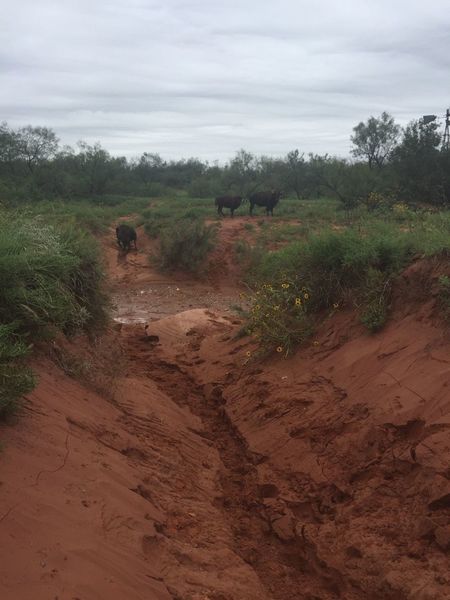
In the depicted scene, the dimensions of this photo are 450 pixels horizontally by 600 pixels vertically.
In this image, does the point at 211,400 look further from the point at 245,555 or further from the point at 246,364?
the point at 245,555

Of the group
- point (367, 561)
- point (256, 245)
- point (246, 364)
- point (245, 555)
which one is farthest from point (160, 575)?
point (256, 245)

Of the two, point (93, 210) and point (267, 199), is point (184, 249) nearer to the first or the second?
point (267, 199)

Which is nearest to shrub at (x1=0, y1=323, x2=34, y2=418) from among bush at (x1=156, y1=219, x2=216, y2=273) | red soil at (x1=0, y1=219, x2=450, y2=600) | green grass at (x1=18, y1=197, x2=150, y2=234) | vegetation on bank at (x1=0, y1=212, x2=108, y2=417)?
vegetation on bank at (x1=0, y1=212, x2=108, y2=417)

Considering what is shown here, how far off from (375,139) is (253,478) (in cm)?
3299

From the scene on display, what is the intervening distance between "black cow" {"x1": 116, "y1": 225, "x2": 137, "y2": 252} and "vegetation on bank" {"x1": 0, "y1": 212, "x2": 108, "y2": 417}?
13356 mm

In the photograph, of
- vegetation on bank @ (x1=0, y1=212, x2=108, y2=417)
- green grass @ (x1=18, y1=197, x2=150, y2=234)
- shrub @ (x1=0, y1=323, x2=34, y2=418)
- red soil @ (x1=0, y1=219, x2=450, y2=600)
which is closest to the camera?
red soil @ (x1=0, y1=219, x2=450, y2=600)

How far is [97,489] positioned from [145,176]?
163ft

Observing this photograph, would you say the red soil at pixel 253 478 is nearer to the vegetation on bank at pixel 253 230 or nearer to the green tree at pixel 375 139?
the vegetation on bank at pixel 253 230

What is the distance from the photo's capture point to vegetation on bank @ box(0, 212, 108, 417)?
4969 millimetres

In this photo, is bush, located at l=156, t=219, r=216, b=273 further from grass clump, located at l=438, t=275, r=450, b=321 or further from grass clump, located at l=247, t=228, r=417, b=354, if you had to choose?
grass clump, located at l=438, t=275, r=450, b=321

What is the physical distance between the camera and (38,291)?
251 inches

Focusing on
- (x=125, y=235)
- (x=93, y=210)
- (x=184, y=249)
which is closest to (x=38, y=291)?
(x=184, y=249)

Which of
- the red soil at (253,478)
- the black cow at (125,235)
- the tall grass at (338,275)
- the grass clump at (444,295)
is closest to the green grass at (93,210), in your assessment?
the black cow at (125,235)

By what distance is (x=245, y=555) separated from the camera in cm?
479
